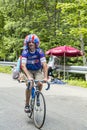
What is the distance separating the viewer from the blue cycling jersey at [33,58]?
7.81 m

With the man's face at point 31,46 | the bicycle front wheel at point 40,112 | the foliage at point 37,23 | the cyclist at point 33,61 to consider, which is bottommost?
the bicycle front wheel at point 40,112

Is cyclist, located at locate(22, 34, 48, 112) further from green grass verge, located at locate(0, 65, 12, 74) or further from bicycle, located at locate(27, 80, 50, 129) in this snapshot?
green grass verge, located at locate(0, 65, 12, 74)

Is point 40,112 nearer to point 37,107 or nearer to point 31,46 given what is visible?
point 37,107

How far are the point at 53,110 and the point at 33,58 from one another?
2.11 m

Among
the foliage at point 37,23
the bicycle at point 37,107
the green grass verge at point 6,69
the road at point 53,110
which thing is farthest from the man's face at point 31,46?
the foliage at point 37,23

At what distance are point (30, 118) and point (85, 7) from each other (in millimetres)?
14755

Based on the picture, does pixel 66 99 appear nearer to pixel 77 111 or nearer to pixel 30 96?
pixel 77 111

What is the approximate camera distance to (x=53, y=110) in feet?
31.2

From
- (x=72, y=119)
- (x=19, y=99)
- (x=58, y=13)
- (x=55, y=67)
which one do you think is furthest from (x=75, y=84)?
(x=58, y=13)

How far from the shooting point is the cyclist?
7.73 metres

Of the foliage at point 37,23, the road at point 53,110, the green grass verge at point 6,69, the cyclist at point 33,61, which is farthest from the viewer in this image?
the foliage at point 37,23

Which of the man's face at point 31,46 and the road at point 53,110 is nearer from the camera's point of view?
the road at point 53,110

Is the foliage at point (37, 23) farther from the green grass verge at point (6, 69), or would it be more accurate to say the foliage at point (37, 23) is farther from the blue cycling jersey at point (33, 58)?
the blue cycling jersey at point (33, 58)

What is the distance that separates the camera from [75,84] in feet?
52.4
